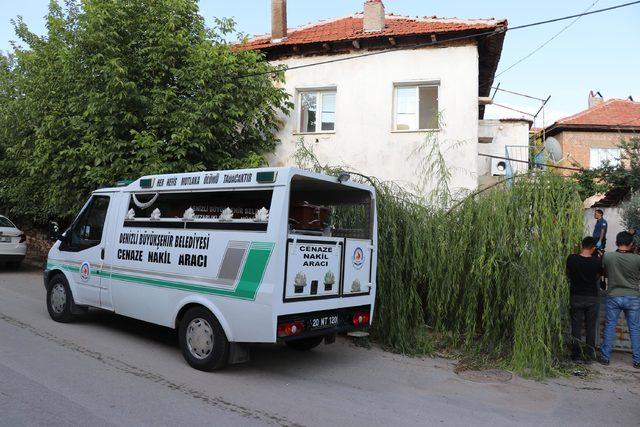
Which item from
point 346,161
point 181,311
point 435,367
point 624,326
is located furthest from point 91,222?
point 624,326

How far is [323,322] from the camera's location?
5.66 m

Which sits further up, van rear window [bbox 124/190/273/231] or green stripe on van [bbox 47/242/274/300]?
van rear window [bbox 124/190/273/231]

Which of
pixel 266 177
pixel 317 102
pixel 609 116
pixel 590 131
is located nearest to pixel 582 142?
pixel 590 131

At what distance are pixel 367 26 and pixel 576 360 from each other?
9.31m

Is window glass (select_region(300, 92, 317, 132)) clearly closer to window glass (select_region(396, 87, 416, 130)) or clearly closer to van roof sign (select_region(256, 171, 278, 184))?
window glass (select_region(396, 87, 416, 130))

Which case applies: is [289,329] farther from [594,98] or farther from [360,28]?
[594,98]

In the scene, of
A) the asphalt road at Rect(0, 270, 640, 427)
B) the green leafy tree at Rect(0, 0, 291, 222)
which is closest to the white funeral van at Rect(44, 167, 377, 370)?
the asphalt road at Rect(0, 270, 640, 427)

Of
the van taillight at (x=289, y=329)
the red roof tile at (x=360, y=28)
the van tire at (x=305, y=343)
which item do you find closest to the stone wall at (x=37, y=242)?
the red roof tile at (x=360, y=28)

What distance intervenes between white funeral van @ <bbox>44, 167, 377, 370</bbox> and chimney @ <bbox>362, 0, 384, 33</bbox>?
727 cm

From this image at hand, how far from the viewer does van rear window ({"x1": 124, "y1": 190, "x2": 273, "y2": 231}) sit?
5.43 m

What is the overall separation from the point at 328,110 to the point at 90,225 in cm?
749

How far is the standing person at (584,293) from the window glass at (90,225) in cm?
660

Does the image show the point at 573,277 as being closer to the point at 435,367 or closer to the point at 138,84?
the point at 435,367

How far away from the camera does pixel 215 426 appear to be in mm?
4109
